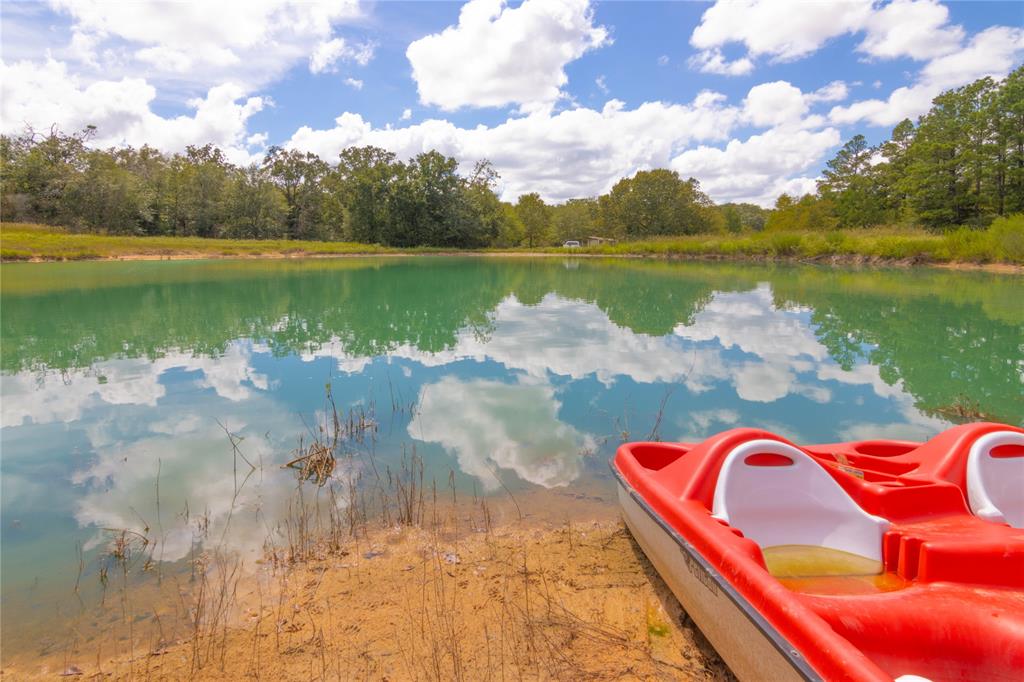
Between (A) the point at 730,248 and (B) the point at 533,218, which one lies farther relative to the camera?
(B) the point at 533,218

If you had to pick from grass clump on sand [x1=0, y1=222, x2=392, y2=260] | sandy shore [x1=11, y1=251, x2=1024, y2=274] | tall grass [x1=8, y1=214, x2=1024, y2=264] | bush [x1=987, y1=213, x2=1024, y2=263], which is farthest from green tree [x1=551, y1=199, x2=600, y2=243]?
bush [x1=987, y1=213, x2=1024, y2=263]

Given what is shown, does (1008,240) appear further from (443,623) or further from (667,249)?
(443,623)

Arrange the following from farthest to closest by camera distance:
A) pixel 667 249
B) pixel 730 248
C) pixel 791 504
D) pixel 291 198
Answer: pixel 291 198
pixel 667 249
pixel 730 248
pixel 791 504

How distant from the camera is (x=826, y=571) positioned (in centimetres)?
292

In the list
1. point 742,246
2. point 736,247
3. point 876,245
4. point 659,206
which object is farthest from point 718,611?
point 659,206

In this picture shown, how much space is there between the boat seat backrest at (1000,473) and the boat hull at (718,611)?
179 centimetres

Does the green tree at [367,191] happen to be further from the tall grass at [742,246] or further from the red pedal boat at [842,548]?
the red pedal boat at [842,548]

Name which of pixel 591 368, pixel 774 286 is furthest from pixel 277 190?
pixel 591 368

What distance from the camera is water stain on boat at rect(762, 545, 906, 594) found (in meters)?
2.80

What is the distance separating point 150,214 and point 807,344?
55.1 meters

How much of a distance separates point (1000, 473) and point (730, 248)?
38832 mm

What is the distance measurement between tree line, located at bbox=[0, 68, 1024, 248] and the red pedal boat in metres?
40.5

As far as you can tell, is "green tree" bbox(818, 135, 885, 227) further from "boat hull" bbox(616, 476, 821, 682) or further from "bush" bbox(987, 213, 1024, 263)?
"boat hull" bbox(616, 476, 821, 682)

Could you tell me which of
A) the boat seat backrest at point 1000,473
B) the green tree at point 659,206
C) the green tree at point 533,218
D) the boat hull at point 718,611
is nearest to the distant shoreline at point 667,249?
the green tree at point 659,206
